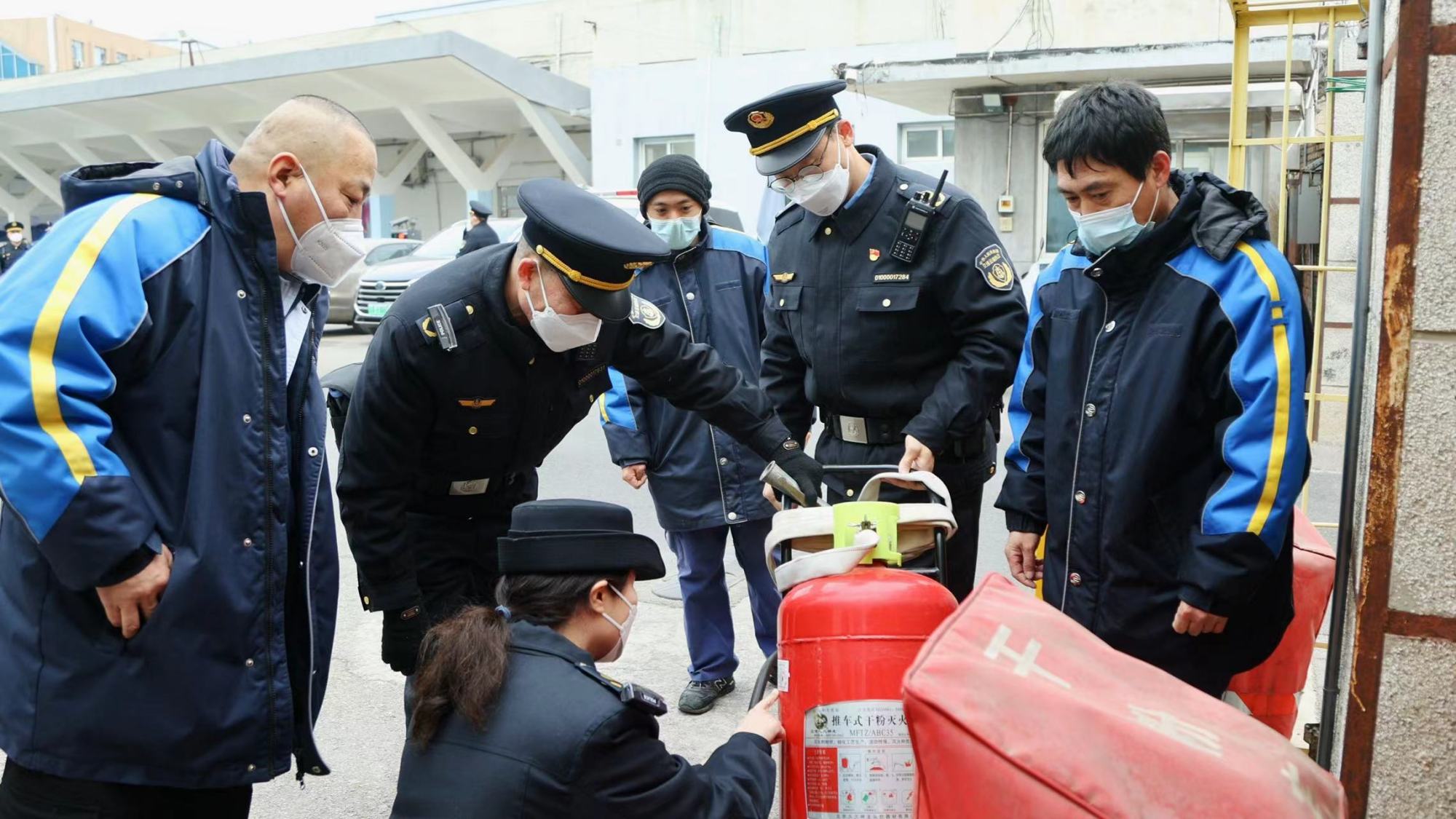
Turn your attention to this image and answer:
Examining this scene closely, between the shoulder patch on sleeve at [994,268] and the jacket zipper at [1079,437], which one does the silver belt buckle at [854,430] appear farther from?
the jacket zipper at [1079,437]

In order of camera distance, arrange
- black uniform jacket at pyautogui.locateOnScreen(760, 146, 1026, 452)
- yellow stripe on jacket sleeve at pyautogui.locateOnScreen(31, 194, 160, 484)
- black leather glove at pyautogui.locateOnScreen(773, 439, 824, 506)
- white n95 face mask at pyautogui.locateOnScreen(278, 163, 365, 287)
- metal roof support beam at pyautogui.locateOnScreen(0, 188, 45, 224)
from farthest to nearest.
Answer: metal roof support beam at pyautogui.locateOnScreen(0, 188, 45, 224), black uniform jacket at pyautogui.locateOnScreen(760, 146, 1026, 452), black leather glove at pyautogui.locateOnScreen(773, 439, 824, 506), white n95 face mask at pyautogui.locateOnScreen(278, 163, 365, 287), yellow stripe on jacket sleeve at pyautogui.locateOnScreen(31, 194, 160, 484)

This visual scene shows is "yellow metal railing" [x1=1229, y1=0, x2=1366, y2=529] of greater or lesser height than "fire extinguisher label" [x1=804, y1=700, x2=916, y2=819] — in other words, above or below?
above

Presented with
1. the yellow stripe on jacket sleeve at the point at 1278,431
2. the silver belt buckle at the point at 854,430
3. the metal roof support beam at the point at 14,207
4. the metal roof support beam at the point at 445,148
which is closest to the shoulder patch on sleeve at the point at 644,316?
the silver belt buckle at the point at 854,430

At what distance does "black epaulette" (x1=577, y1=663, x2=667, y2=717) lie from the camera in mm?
2135

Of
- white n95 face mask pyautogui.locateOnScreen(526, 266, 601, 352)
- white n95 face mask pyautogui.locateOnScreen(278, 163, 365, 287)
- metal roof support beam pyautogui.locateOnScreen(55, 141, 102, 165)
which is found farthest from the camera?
metal roof support beam pyautogui.locateOnScreen(55, 141, 102, 165)

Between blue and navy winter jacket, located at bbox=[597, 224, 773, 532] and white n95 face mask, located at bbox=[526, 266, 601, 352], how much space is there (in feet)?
4.78

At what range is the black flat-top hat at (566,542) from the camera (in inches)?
92.4

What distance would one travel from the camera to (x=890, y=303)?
11.1 ft

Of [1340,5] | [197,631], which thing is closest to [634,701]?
[197,631]

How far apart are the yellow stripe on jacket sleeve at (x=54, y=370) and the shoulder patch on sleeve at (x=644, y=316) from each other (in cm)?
132

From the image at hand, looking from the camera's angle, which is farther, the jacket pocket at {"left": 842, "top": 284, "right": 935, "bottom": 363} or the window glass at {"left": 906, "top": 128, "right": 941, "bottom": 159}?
the window glass at {"left": 906, "top": 128, "right": 941, "bottom": 159}

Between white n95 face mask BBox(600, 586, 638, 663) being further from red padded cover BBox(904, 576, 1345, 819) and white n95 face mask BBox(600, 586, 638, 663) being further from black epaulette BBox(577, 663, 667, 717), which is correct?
red padded cover BBox(904, 576, 1345, 819)

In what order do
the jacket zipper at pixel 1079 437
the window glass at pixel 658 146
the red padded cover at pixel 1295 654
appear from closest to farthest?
the jacket zipper at pixel 1079 437 → the red padded cover at pixel 1295 654 → the window glass at pixel 658 146

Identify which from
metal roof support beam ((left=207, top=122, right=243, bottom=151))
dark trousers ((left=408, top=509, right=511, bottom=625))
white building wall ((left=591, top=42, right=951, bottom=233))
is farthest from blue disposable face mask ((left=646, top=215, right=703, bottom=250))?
metal roof support beam ((left=207, top=122, right=243, bottom=151))
